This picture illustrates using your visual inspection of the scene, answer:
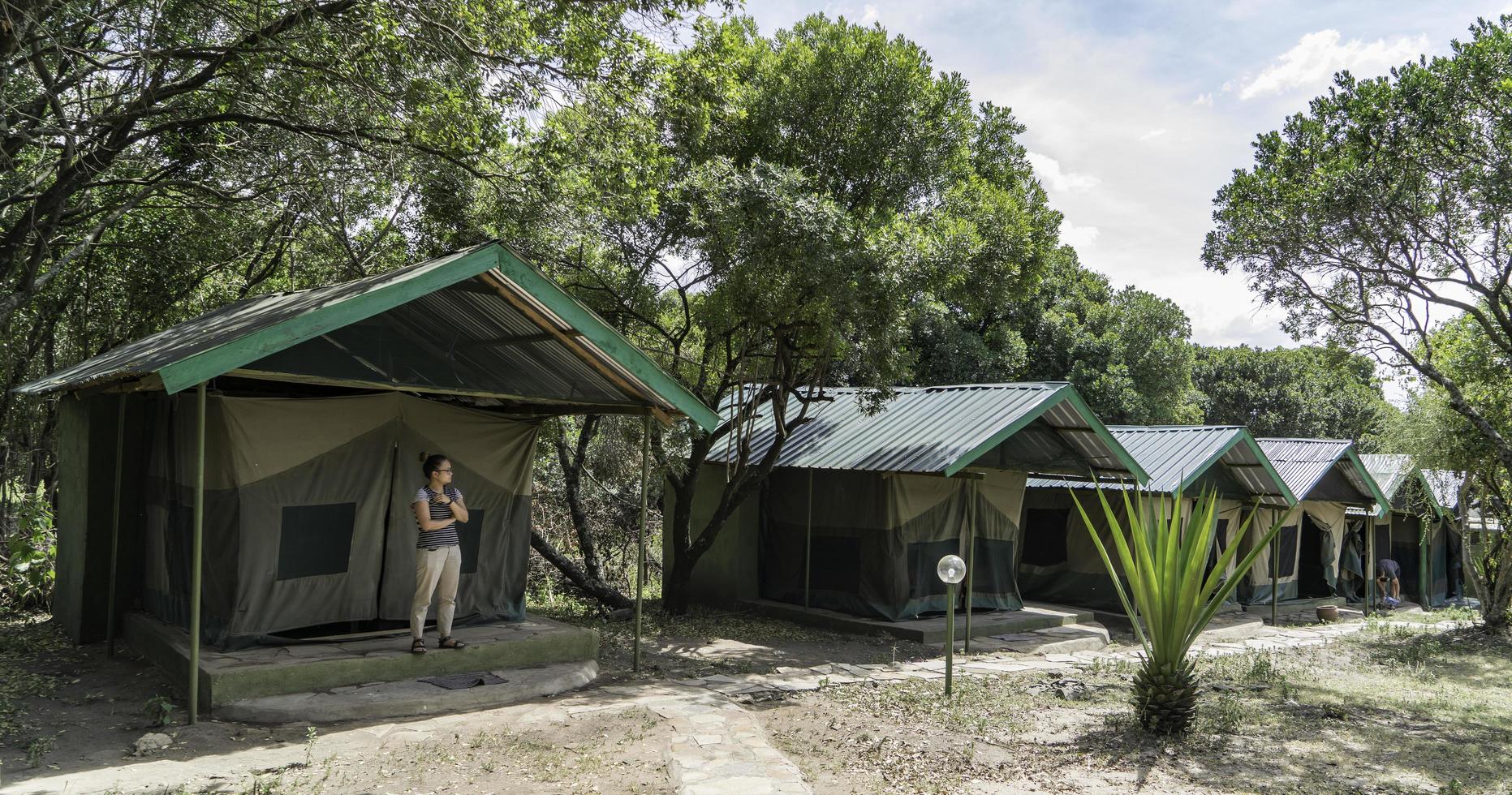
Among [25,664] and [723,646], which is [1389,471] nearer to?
[723,646]

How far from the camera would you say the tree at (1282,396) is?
39812mm

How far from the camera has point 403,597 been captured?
9133 millimetres

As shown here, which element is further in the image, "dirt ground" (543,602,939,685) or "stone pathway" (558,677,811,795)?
"dirt ground" (543,602,939,685)

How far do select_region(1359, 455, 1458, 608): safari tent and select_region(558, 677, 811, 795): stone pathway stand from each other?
1650 cm

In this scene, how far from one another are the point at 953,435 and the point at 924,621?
2.58 metres

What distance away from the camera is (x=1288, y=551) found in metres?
18.6

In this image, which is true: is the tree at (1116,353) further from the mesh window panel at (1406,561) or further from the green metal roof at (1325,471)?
the mesh window panel at (1406,561)

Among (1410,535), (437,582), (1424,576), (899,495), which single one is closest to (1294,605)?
(1424,576)

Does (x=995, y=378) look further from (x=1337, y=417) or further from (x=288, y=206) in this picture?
(x=1337, y=417)

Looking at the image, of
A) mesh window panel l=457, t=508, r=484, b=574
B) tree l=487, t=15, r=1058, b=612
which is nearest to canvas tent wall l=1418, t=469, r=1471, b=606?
tree l=487, t=15, r=1058, b=612

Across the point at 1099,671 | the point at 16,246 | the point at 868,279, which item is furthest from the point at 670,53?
the point at 1099,671

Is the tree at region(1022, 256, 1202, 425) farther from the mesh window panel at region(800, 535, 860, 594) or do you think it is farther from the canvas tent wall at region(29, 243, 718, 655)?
the canvas tent wall at region(29, 243, 718, 655)

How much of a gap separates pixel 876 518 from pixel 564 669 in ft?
17.9

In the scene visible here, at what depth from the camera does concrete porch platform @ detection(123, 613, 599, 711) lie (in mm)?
7051
